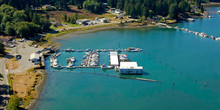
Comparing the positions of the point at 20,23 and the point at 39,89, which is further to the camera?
the point at 20,23

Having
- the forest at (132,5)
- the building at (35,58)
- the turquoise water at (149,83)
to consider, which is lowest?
the turquoise water at (149,83)

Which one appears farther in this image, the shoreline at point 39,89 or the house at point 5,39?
the house at point 5,39

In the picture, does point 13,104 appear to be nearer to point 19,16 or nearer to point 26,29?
point 26,29

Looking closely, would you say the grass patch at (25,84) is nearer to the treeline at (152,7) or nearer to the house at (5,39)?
the house at (5,39)

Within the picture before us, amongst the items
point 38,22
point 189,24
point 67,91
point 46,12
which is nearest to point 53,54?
point 67,91

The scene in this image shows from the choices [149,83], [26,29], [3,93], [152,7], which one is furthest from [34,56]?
[152,7]

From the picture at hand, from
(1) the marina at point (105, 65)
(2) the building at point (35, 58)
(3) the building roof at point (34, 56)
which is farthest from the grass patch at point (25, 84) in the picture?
(1) the marina at point (105, 65)
